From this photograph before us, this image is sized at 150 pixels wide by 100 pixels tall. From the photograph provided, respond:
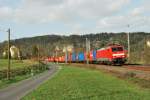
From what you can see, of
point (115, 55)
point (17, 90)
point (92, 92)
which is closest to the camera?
point (92, 92)

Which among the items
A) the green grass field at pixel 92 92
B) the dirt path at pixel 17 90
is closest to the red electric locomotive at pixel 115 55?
the dirt path at pixel 17 90

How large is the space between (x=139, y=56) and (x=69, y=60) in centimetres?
4930

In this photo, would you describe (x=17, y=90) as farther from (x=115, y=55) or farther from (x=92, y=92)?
(x=115, y=55)

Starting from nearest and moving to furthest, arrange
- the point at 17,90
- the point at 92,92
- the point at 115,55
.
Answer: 1. the point at 92,92
2. the point at 17,90
3. the point at 115,55

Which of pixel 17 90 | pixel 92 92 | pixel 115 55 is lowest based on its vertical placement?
pixel 17 90

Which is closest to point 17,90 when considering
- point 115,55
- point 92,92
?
point 92,92

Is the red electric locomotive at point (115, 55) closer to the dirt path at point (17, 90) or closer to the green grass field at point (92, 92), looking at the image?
the dirt path at point (17, 90)

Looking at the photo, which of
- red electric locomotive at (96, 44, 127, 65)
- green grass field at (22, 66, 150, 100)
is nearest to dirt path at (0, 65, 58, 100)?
green grass field at (22, 66, 150, 100)

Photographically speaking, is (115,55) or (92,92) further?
(115,55)

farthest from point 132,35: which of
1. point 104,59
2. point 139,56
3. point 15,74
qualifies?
point 15,74

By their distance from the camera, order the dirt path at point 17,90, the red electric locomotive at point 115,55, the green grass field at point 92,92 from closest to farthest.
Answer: the green grass field at point 92,92, the dirt path at point 17,90, the red electric locomotive at point 115,55

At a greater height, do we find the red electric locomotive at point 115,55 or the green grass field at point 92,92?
the red electric locomotive at point 115,55

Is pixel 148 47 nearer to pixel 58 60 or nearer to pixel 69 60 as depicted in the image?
pixel 69 60

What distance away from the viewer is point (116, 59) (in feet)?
224
